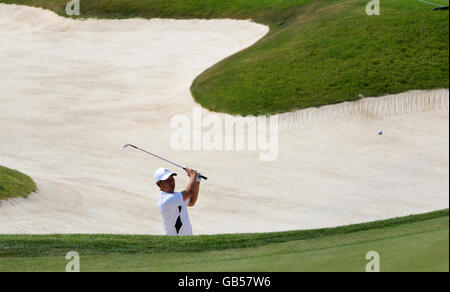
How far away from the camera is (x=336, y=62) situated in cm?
2545

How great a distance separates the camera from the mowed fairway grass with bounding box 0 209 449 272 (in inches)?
308

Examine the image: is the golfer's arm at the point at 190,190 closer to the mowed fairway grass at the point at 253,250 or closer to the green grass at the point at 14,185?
the mowed fairway grass at the point at 253,250

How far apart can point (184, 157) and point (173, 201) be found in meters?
11.8

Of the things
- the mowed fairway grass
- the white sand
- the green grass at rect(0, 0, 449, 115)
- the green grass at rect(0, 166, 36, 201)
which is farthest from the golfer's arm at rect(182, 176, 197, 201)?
the green grass at rect(0, 0, 449, 115)

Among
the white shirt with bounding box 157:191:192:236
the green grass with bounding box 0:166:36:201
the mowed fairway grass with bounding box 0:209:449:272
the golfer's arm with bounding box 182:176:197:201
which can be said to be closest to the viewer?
the mowed fairway grass with bounding box 0:209:449:272

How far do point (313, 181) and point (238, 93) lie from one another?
6.42m

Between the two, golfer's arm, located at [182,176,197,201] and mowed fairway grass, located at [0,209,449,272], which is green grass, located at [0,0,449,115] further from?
golfer's arm, located at [182,176,197,201]

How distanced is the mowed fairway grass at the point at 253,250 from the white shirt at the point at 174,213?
158 millimetres

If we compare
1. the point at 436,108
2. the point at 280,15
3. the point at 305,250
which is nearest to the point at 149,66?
the point at 280,15

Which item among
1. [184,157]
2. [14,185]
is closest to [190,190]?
[14,185]

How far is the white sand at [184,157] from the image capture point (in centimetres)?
1761

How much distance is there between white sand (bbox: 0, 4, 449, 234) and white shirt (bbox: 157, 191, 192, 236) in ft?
19.4

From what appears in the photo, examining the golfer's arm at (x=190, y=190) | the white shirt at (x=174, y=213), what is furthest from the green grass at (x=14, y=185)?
the golfer's arm at (x=190, y=190)

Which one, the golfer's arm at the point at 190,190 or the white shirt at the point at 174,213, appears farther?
the golfer's arm at the point at 190,190
